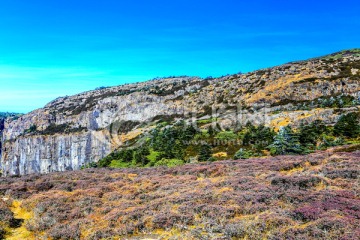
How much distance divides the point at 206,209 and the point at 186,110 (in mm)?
78557

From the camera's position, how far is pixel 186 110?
3482 inches

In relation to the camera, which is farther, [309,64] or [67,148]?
[67,148]

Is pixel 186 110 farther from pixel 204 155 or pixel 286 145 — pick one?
pixel 286 145

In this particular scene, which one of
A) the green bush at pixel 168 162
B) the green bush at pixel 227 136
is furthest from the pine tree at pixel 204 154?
the green bush at pixel 227 136

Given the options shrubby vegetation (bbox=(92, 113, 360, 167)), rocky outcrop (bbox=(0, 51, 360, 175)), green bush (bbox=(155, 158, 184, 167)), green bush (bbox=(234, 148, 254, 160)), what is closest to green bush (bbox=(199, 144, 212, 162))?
shrubby vegetation (bbox=(92, 113, 360, 167))

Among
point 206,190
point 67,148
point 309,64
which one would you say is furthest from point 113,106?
point 206,190

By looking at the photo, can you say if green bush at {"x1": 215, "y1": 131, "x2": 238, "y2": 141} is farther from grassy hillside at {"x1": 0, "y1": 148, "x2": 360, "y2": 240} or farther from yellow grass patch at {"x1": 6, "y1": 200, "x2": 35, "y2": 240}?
yellow grass patch at {"x1": 6, "y1": 200, "x2": 35, "y2": 240}

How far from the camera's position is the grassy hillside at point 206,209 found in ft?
27.3

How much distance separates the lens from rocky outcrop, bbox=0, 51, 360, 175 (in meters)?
60.6

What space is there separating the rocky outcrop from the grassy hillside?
32.9m

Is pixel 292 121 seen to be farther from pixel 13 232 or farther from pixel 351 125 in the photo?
pixel 13 232

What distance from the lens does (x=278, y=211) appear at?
371 inches

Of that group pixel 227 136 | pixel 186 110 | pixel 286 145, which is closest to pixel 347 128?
pixel 286 145

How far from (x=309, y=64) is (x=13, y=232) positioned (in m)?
87.7
